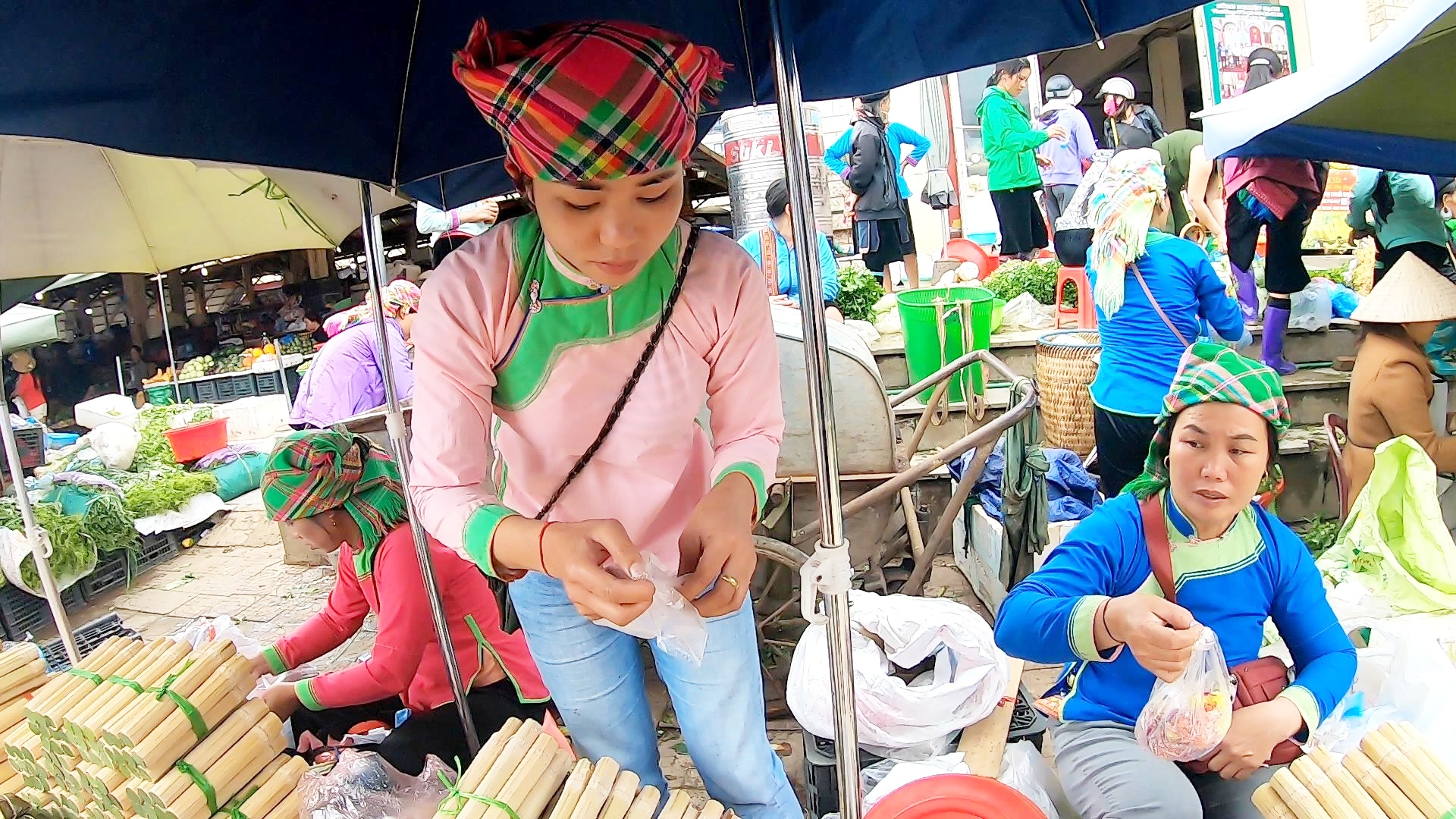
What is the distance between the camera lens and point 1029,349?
6.07 m

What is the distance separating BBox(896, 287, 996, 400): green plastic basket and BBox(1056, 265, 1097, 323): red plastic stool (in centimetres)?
93

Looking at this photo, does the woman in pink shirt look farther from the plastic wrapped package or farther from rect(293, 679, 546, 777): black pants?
the plastic wrapped package

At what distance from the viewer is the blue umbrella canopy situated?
4.00 ft

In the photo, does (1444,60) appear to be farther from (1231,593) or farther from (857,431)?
(857,431)

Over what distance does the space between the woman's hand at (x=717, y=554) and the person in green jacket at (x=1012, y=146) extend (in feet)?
22.3

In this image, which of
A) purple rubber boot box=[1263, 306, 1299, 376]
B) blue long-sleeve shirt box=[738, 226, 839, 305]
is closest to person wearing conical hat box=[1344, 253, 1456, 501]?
purple rubber boot box=[1263, 306, 1299, 376]

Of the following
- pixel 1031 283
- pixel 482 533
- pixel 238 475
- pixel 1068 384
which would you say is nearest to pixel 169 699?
pixel 482 533

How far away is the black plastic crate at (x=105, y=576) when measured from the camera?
566 centimetres

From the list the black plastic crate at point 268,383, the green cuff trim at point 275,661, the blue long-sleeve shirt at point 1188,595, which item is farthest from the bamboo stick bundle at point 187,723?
the black plastic crate at point 268,383

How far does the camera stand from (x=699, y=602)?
118 centimetres

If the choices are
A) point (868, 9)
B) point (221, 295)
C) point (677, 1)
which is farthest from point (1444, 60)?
point (221, 295)

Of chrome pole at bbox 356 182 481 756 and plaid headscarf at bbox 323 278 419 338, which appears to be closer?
chrome pole at bbox 356 182 481 756

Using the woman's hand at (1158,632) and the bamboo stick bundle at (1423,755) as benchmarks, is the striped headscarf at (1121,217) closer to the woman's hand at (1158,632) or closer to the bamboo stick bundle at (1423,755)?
the woman's hand at (1158,632)

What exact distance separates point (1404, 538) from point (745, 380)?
9.94 ft
